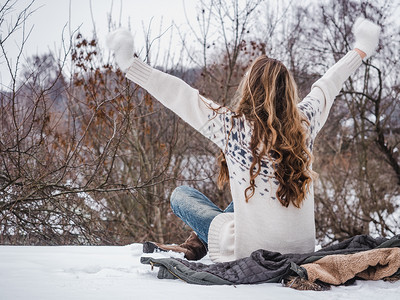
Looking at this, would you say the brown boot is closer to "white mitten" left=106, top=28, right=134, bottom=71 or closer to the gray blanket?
the gray blanket

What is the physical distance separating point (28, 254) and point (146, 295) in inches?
34.6

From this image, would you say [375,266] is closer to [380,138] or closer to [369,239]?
[369,239]

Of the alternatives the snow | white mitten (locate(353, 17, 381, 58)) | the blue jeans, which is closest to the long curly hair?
the blue jeans

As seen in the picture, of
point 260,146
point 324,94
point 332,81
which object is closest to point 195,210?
point 260,146

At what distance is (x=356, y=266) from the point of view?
1.65 metres

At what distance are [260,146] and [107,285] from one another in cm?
88

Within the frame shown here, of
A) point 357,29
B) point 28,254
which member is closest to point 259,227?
point 28,254

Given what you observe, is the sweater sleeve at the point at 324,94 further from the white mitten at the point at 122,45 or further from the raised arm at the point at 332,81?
the white mitten at the point at 122,45

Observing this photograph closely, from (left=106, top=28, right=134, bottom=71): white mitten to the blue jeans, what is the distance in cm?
82

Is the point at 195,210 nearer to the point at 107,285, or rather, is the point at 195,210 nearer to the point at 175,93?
the point at 175,93

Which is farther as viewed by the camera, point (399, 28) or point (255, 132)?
point (399, 28)

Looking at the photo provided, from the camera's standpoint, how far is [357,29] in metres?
2.51

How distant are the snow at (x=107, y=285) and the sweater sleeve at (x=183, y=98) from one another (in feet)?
2.32

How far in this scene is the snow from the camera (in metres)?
1.41
